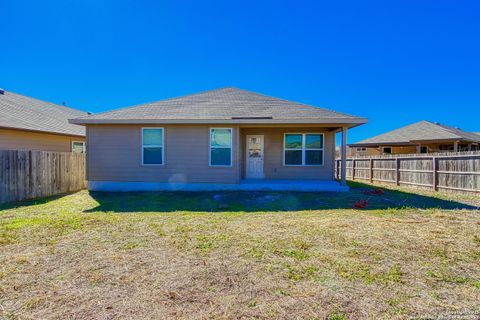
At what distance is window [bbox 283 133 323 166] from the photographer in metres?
11.7

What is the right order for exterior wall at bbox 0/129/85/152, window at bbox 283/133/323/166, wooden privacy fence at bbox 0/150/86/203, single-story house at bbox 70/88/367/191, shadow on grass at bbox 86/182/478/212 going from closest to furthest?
1. shadow on grass at bbox 86/182/478/212
2. wooden privacy fence at bbox 0/150/86/203
3. single-story house at bbox 70/88/367/191
4. exterior wall at bbox 0/129/85/152
5. window at bbox 283/133/323/166

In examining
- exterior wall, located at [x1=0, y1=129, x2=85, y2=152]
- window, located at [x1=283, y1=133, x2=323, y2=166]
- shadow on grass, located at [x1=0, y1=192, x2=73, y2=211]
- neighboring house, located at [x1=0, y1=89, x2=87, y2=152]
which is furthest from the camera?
window, located at [x1=283, y1=133, x2=323, y2=166]

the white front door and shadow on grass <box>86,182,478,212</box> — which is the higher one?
the white front door

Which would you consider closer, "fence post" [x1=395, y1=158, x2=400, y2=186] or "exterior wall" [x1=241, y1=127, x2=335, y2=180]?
"exterior wall" [x1=241, y1=127, x2=335, y2=180]

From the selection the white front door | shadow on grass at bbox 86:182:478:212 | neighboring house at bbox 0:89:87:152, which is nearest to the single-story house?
shadow on grass at bbox 86:182:478:212

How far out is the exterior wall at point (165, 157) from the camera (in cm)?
1055

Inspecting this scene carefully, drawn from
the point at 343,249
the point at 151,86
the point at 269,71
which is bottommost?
the point at 343,249

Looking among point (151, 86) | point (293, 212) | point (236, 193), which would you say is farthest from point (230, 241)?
point (151, 86)

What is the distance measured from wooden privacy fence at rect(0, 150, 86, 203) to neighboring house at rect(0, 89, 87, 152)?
2.53 m

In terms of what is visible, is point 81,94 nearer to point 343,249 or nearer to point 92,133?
point 92,133

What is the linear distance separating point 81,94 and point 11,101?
9.47 m

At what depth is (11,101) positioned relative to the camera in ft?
47.2

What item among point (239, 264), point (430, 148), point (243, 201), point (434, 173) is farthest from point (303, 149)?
point (430, 148)

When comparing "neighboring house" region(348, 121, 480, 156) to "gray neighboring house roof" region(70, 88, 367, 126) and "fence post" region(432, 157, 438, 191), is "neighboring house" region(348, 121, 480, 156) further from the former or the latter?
"gray neighboring house roof" region(70, 88, 367, 126)
